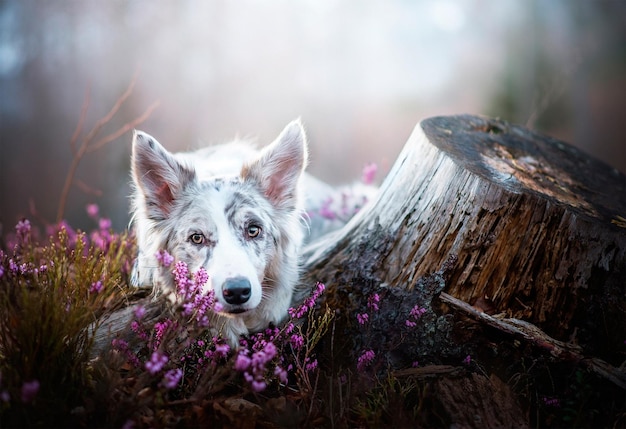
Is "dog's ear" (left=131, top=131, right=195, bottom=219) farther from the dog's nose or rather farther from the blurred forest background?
the blurred forest background

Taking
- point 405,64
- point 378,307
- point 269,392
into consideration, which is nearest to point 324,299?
point 378,307

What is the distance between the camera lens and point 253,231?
2846 millimetres

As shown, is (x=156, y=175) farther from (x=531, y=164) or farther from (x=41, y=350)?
(x=531, y=164)

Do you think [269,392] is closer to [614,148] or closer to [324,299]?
[324,299]

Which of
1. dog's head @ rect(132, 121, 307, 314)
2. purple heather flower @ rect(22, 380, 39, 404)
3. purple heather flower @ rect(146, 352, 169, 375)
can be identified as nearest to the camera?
purple heather flower @ rect(22, 380, 39, 404)

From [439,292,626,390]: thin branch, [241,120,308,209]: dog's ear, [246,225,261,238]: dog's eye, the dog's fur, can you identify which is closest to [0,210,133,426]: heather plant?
the dog's fur

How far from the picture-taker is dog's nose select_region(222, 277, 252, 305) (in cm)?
242

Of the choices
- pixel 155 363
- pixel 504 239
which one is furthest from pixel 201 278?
pixel 504 239

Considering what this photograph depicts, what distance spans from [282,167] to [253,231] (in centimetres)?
50

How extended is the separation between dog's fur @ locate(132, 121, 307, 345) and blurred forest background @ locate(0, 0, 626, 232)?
468 centimetres

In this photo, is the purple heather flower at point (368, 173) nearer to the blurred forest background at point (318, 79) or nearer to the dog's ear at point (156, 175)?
the dog's ear at point (156, 175)

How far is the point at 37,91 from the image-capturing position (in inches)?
291

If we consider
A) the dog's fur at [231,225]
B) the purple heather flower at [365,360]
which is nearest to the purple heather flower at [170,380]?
the dog's fur at [231,225]

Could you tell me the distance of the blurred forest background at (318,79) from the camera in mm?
7621
